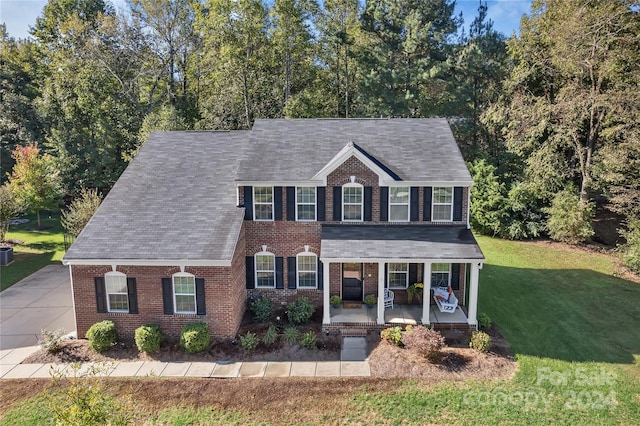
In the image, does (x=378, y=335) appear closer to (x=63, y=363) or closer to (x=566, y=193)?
(x=63, y=363)

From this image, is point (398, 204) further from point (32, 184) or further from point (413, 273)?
point (32, 184)

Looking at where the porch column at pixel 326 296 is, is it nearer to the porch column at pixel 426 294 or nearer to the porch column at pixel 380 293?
the porch column at pixel 380 293

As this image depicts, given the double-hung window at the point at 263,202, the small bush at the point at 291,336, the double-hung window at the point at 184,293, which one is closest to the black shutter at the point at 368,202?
the double-hung window at the point at 263,202

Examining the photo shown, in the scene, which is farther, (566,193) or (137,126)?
(137,126)

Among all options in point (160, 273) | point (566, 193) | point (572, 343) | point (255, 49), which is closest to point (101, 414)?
point (160, 273)

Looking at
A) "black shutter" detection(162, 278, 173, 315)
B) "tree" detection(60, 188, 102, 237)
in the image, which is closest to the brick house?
"black shutter" detection(162, 278, 173, 315)

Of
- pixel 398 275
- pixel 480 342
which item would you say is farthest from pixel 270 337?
pixel 480 342
